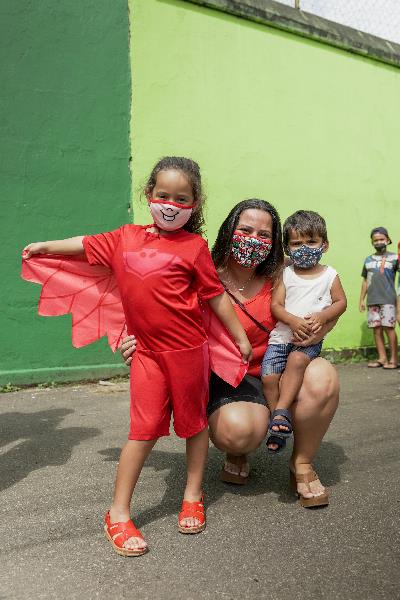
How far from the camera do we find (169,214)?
100 inches

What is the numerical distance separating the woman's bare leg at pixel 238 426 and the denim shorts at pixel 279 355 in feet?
Answer: 0.63

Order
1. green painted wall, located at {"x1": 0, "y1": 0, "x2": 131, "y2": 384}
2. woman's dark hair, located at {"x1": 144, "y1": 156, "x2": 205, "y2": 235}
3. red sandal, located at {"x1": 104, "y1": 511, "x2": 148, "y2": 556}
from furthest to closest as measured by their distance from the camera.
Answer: green painted wall, located at {"x1": 0, "y1": 0, "x2": 131, "y2": 384}, woman's dark hair, located at {"x1": 144, "y1": 156, "x2": 205, "y2": 235}, red sandal, located at {"x1": 104, "y1": 511, "x2": 148, "y2": 556}

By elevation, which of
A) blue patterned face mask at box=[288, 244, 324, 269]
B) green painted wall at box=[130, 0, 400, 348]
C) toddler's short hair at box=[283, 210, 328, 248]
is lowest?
blue patterned face mask at box=[288, 244, 324, 269]

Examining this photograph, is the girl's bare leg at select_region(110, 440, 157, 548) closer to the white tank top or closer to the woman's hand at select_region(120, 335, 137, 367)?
the woman's hand at select_region(120, 335, 137, 367)

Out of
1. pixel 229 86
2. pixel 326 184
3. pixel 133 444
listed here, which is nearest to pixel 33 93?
pixel 229 86

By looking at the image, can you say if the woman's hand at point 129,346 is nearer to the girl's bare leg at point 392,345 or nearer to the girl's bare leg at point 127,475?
the girl's bare leg at point 127,475

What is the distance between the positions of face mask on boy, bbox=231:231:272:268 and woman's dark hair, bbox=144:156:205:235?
0.94 feet

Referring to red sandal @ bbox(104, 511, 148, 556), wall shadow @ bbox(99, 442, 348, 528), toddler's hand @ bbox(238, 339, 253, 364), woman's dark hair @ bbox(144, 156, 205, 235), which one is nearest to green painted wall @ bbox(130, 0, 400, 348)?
wall shadow @ bbox(99, 442, 348, 528)

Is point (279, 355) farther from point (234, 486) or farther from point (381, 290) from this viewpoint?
point (381, 290)

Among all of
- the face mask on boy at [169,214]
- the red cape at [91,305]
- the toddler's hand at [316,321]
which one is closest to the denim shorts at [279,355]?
the toddler's hand at [316,321]

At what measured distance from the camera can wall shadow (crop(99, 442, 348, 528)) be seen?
113 inches

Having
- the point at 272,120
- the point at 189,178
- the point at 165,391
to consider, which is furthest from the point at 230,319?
the point at 272,120

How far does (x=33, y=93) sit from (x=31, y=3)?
801 mm

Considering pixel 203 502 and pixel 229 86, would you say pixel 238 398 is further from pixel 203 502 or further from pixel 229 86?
pixel 229 86
